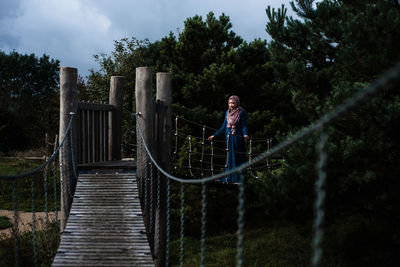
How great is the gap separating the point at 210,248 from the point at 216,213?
0.96 m

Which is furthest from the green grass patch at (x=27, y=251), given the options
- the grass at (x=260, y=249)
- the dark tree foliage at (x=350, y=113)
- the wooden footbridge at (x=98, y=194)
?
the dark tree foliage at (x=350, y=113)

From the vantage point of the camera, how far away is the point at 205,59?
10.5 m

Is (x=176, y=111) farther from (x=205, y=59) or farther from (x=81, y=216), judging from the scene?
(x=81, y=216)

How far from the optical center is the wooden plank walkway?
377cm

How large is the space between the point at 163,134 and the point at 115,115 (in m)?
0.82

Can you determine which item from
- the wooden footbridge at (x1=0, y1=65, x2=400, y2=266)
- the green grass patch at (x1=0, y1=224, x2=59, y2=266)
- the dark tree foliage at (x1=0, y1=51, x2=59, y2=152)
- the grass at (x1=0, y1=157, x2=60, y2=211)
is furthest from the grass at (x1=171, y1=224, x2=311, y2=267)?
the dark tree foliage at (x1=0, y1=51, x2=59, y2=152)

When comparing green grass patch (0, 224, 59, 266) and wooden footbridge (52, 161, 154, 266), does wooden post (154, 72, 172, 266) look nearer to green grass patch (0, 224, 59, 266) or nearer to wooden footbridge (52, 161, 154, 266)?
wooden footbridge (52, 161, 154, 266)

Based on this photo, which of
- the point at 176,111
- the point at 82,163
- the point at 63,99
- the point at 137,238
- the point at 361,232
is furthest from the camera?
the point at 176,111

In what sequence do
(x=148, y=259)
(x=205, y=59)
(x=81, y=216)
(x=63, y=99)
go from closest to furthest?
(x=148, y=259) < (x=81, y=216) < (x=63, y=99) < (x=205, y=59)

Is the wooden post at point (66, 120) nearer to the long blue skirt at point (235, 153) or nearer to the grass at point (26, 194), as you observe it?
the long blue skirt at point (235, 153)

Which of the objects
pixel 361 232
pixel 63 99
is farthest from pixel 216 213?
pixel 63 99

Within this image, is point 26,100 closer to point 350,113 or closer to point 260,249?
point 260,249

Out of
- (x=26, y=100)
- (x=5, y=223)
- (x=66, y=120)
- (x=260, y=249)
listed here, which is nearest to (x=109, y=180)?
(x=66, y=120)

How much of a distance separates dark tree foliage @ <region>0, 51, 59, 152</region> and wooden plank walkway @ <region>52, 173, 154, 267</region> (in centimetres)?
1556
